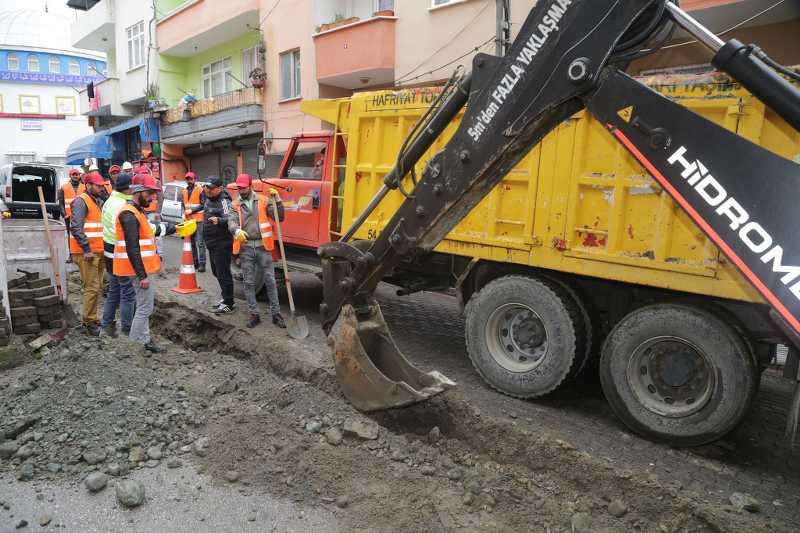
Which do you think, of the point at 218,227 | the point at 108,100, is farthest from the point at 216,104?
the point at 218,227

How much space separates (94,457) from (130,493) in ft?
1.80

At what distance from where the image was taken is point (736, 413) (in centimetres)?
351

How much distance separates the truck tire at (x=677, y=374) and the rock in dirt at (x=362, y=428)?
176 cm

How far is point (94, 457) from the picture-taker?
3.46 metres

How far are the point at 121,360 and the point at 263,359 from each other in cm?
133

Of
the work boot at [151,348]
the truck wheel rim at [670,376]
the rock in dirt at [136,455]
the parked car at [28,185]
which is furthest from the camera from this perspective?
the parked car at [28,185]

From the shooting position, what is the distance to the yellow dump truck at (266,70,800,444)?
3557 millimetres

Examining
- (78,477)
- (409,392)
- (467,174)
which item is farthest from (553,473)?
(78,477)

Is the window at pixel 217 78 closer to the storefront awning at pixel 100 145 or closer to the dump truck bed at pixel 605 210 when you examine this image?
the storefront awning at pixel 100 145

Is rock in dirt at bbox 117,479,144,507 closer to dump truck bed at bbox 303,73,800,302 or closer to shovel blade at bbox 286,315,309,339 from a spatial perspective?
shovel blade at bbox 286,315,309,339

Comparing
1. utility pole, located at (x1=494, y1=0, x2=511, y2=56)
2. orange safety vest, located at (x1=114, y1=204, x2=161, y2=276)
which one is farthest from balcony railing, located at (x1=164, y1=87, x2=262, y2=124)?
orange safety vest, located at (x1=114, y1=204, x2=161, y2=276)

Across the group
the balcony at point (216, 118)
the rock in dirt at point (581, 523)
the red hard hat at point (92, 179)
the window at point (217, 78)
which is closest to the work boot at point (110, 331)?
the red hard hat at point (92, 179)

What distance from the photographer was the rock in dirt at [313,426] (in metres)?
3.85

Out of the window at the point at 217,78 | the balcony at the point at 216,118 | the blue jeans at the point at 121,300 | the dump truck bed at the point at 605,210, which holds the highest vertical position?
the window at the point at 217,78
